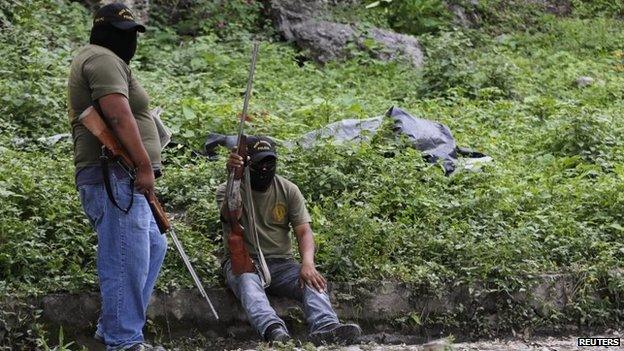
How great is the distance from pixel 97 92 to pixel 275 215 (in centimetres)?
191

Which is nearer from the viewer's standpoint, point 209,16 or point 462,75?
point 462,75

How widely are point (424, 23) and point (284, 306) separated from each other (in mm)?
10225

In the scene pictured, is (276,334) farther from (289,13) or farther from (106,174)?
(289,13)

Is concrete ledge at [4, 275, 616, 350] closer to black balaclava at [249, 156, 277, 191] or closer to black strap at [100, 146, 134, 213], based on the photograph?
black balaclava at [249, 156, 277, 191]

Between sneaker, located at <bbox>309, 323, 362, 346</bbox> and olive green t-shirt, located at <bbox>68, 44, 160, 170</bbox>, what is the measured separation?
1.53m

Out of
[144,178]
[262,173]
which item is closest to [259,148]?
[262,173]

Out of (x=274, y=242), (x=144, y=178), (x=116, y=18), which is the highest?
(x=116, y=18)

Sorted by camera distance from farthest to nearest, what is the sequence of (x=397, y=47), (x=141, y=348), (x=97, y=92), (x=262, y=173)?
(x=397, y=47)
(x=262, y=173)
(x=141, y=348)
(x=97, y=92)

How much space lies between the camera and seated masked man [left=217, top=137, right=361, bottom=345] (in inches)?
275

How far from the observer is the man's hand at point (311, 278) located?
7.07 m

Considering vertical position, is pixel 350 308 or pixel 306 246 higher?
pixel 306 246

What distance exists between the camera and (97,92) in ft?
19.2

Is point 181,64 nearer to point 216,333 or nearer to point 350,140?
point 350,140

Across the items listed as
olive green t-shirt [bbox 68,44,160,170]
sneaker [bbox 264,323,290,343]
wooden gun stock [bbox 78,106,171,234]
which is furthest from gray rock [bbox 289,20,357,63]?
wooden gun stock [bbox 78,106,171,234]
